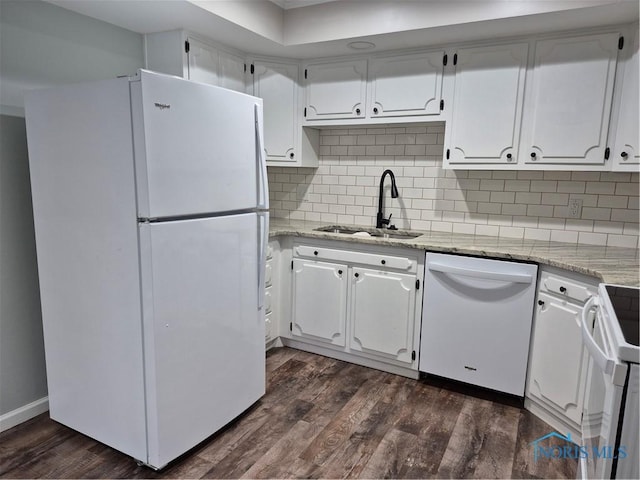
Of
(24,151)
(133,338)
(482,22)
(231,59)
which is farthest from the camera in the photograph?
(231,59)

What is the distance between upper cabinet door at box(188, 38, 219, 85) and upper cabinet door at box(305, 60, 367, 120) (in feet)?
2.27

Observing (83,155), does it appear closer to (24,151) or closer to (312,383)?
(24,151)

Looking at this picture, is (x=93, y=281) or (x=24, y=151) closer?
(x=93, y=281)

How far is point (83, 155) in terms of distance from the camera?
1810mm

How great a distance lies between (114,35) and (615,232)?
3143 millimetres

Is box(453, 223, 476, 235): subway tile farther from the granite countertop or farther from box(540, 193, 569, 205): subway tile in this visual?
box(540, 193, 569, 205): subway tile

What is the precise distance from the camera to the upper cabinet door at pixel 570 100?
7.66ft

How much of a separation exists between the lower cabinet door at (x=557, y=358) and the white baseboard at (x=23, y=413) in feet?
8.64

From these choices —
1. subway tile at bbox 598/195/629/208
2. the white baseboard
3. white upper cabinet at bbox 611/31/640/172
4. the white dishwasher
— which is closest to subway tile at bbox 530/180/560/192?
subway tile at bbox 598/195/629/208

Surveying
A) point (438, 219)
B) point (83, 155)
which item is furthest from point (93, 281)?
point (438, 219)

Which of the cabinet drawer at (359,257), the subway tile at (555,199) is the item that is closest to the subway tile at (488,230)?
the subway tile at (555,199)

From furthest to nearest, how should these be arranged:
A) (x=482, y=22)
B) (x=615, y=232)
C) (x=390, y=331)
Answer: (x=390, y=331) → (x=615, y=232) → (x=482, y=22)

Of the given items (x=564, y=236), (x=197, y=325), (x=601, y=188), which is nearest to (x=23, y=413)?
(x=197, y=325)

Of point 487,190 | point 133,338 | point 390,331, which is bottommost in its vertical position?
point 390,331
